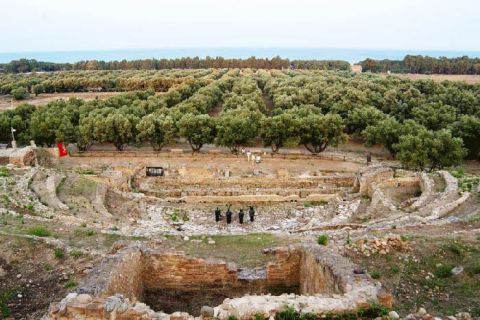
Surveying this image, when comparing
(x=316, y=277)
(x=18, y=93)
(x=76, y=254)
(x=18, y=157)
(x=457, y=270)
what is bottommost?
(x=18, y=157)

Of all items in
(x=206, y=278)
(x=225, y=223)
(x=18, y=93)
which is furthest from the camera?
(x=18, y=93)

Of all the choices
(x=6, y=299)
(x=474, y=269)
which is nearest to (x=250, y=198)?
(x=474, y=269)

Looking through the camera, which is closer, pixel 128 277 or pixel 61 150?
pixel 128 277

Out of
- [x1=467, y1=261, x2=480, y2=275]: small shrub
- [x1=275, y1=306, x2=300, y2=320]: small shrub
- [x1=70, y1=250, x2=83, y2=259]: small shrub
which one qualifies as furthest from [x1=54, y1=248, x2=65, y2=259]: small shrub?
[x1=467, y1=261, x2=480, y2=275]: small shrub

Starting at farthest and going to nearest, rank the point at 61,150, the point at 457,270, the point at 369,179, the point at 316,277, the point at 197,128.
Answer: the point at 197,128 → the point at 61,150 → the point at 369,179 → the point at 457,270 → the point at 316,277

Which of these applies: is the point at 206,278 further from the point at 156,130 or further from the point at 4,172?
the point at 156,130

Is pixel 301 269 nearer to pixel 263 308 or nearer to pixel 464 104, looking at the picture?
pixel 263 308

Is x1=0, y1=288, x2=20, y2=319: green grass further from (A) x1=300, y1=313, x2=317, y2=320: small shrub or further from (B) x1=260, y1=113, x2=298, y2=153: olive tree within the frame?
(B) x1=260, y1=113, x2=298, y2=153: olive tree

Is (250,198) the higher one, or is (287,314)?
(287,314)

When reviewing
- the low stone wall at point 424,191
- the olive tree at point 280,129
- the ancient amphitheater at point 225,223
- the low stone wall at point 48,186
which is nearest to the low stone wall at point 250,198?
the ancient amphitheater at point 225,223

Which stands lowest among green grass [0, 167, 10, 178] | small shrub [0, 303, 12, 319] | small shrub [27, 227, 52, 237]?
green grass [0, 167, 10, 178]

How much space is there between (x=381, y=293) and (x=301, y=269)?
4.93 metres

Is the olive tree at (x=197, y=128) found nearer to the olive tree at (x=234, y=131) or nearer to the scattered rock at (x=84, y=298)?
the olive tree at (x=234, y=131)

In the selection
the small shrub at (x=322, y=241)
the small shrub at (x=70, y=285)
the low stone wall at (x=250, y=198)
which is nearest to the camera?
the small shrub at (x=70, y=285)
